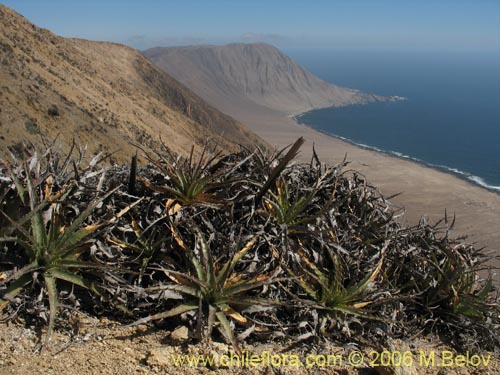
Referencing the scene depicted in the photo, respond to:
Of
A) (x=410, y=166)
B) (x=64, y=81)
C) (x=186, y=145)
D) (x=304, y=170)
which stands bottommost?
(x=410, y=166)

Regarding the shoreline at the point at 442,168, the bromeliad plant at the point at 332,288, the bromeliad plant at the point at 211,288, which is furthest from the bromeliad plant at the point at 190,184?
the shoreline at the point at 442,168

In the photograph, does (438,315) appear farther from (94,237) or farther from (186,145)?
(186,145)

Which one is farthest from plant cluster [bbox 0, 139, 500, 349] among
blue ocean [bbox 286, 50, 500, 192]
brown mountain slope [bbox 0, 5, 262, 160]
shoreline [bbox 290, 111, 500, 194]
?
blue ocean [bbox 286, 50, 500, 192]

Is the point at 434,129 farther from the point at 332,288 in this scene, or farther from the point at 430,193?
the point at 332,288

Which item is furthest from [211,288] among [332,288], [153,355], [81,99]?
[81,99]

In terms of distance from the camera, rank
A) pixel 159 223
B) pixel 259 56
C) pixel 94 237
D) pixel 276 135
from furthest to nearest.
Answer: pixel 259 56 → pixel 276 135 → pixel 159 223 → pixel 94 237

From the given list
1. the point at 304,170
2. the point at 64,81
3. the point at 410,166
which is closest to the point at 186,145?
the point at 64,81
